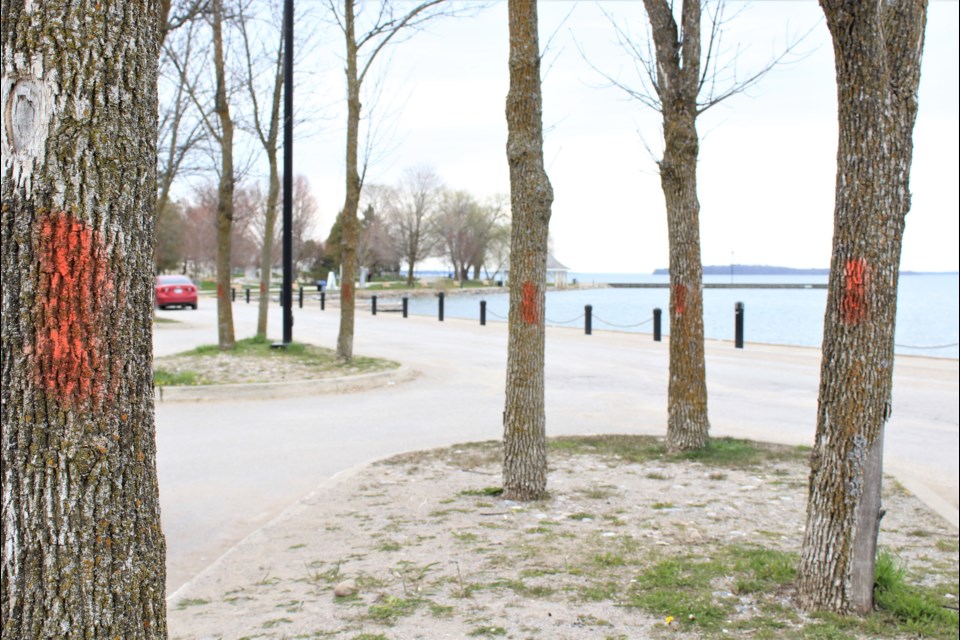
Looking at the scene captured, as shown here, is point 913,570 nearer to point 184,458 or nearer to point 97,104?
point 97,104

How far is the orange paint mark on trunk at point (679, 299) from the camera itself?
25.6ft

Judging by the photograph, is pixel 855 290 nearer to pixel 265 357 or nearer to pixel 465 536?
pixel 465 536

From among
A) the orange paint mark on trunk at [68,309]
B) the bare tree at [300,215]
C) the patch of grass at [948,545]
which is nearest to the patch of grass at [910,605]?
the patch of grass at [948,545]

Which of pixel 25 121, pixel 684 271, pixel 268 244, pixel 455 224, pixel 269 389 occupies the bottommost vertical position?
pixel 269 389

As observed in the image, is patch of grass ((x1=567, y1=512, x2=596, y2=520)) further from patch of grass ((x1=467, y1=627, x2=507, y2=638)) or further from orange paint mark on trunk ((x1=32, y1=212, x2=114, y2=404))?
orange paint mark on trunk ((x1=32, y1=212, x2=114, y2=404))

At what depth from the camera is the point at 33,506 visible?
2332mm

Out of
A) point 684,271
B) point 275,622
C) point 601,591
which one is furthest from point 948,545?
point 275,622

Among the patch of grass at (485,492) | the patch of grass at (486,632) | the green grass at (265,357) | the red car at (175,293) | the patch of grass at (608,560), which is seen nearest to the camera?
the patch of grass at (486,632)

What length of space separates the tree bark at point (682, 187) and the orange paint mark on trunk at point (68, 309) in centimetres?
609

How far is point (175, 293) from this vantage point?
37.3 meters

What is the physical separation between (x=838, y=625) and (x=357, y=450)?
554cm

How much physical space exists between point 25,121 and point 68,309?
52cm

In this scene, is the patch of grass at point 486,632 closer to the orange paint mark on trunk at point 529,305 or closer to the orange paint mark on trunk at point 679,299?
the orange paint mark on trunk at point 529,305

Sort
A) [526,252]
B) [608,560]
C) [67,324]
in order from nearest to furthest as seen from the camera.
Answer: [67,324]
[608,560]
[526,252]
